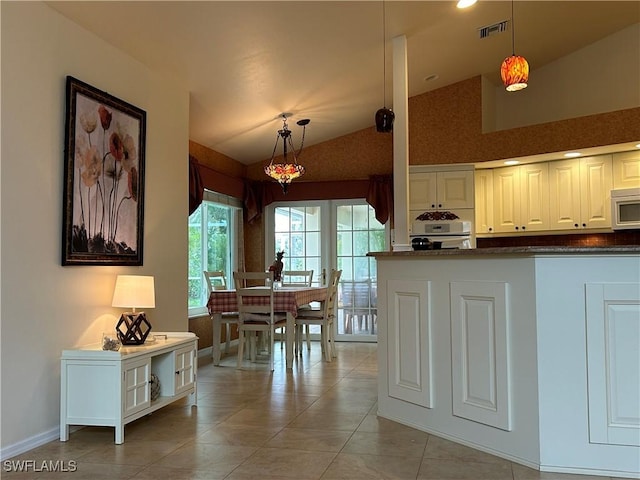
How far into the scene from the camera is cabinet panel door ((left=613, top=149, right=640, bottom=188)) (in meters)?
5.39

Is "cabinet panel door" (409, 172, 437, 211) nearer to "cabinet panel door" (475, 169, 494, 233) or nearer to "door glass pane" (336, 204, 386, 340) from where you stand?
"cabinet panel door" (475, 169, 494, 233)

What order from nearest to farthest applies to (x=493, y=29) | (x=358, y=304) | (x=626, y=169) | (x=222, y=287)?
(x=493, y=29), (x=626, y=169), (x=222, y=287), (x=358, y=304)

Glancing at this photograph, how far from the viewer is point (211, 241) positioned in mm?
6984

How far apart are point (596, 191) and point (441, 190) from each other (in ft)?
5.19

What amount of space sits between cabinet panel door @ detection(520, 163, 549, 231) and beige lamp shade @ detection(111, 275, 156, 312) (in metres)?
4.18

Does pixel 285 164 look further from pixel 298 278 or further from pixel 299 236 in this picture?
pixel 298 278

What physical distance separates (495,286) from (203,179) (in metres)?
4.22

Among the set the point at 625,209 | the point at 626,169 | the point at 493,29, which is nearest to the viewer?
the point at 493,29

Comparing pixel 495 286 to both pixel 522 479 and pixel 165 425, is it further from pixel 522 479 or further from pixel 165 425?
pixel 165 425

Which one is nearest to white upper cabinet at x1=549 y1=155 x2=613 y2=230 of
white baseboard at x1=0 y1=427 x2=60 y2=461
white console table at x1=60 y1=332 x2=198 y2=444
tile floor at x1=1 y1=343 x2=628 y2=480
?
tile floor at x1=1 y1=343 x2=628 y2=480

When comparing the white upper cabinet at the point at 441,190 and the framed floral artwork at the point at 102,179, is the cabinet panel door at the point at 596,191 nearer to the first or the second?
the white upper cabinet at the point at 441,190

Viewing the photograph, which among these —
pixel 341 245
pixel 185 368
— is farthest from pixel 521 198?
pixel 185 368

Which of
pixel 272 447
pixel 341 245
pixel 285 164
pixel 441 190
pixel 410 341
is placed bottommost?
pixel 272 447

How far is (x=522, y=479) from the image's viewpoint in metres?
2.56
